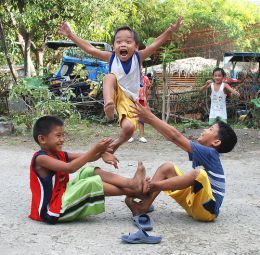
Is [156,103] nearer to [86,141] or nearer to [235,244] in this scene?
[86,141]

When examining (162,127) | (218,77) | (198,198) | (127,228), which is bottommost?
(127,228)

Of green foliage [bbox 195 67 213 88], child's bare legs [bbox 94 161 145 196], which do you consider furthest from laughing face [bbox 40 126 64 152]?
green foliage [bbox 195 67 213 88]

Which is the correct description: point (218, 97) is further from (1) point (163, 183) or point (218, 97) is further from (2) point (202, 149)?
(1) point (163, 183)

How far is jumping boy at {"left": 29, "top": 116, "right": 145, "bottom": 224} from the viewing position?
364 centimetres

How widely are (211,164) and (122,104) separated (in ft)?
3.81

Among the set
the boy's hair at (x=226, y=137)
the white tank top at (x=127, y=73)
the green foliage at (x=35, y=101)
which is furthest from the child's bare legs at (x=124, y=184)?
the green foliage at (x=35, y=101)

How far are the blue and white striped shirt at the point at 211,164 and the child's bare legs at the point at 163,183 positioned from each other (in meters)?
0.17

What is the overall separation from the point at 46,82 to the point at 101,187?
23.7 ft

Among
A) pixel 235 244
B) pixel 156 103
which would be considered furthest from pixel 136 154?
pixel 156 103

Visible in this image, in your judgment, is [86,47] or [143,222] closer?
[143,222]

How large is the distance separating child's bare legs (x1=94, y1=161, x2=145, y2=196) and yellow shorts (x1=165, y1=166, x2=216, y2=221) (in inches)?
11.7

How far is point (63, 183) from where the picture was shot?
3.85 meters

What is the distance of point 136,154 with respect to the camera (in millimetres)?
7172

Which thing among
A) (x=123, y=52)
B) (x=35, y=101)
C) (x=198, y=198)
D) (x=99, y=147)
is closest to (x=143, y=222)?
(x=198, y=198)
